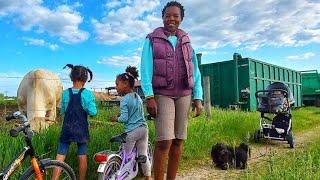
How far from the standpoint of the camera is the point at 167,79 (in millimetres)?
4281

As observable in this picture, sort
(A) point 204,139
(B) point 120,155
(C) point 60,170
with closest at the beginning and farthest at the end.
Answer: (C) point 60,170 → (B) point 120,155 → (A) point 204,139

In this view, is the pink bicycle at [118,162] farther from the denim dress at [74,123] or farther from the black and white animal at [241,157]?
the black and white animal at [241,157]

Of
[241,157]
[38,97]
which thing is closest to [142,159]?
[241,157]

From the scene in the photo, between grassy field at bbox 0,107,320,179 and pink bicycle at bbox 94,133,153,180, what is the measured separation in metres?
0.60

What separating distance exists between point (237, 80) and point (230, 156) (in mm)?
8674

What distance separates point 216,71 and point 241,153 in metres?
9.55

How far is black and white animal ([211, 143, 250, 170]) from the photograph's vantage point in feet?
20.6

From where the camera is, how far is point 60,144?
15.3ft

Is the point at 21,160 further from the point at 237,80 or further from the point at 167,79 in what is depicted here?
the point at 237,80

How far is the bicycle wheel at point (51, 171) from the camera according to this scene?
12.6ft

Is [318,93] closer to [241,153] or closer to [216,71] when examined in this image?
[216,71]

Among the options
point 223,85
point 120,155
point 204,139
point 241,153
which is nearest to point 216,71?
point 223,85

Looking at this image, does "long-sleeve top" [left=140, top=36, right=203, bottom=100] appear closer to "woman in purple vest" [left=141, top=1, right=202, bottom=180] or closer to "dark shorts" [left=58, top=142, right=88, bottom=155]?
"woman in purple vest" [left=141, top=1, right=202, bottom=180]

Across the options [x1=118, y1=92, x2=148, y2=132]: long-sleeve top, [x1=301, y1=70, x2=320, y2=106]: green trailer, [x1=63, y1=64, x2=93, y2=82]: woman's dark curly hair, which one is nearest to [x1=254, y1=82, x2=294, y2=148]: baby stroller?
[x1=118, y1=92, x2=148, y2=132]: long-sleeve top
